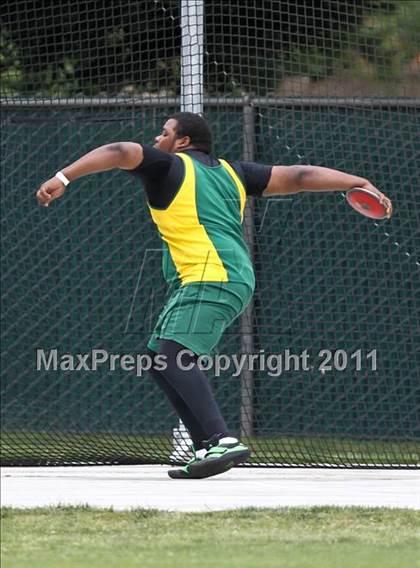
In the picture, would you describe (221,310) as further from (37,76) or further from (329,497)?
(37,76)

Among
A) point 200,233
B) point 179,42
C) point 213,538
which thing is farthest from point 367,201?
point 179,42

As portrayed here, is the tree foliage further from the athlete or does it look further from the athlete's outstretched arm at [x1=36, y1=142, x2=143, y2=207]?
the athlete's outstretched arm at [x1=36, y1=142, x2=143, y2=207]

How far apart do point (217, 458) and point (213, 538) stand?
335mm

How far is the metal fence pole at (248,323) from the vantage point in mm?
9367

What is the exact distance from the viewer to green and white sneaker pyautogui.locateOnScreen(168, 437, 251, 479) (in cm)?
561

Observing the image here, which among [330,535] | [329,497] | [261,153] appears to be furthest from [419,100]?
[330,535]

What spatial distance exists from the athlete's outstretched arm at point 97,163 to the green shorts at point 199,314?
61cm

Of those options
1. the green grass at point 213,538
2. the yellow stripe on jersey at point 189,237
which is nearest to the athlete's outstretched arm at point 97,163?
the yellow stripe on jersey at point 189,237

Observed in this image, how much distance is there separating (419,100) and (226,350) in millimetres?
2227

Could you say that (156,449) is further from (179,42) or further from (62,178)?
(62,178)

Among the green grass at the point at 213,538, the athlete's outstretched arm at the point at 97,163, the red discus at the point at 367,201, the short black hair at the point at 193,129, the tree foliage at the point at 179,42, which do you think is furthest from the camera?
the tree foliage at the point at 179,42

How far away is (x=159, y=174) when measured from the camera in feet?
19.1

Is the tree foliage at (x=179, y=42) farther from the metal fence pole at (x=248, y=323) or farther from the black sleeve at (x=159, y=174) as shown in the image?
the black sleeve at (x=159, y=174)

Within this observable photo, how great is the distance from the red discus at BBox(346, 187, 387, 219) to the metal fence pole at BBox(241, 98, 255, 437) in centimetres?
311
